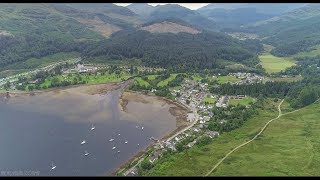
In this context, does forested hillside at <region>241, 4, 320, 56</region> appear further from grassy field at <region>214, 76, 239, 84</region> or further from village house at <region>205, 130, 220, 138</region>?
village house at <region>205, 130, 220, 138</region>

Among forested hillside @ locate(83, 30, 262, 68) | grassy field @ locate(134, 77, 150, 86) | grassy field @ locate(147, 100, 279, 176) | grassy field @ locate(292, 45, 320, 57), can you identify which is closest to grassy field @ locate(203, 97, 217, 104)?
grassy field @ locate(147, 100, 279, 176)

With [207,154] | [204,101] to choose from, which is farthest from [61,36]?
[207,154]

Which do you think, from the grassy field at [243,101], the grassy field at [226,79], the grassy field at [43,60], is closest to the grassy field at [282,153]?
the grassy field at [243,101]

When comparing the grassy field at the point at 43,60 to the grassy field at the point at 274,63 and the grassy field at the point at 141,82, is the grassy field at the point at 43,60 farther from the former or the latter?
the grassy field at the point at 274,63

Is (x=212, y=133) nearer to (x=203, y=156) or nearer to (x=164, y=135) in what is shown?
(x=164, y=135)

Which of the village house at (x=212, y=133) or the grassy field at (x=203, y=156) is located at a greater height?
Answer: the grassy field at (x=203, y=156)
